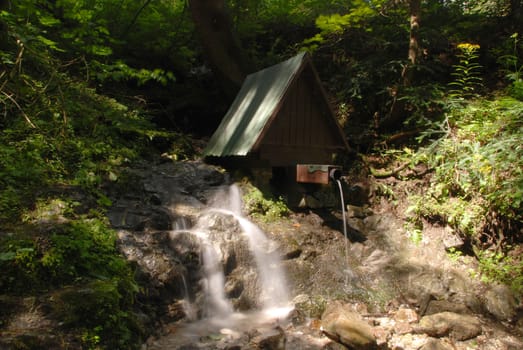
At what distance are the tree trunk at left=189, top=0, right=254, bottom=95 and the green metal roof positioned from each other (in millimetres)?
1955

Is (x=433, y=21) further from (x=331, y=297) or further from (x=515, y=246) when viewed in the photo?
(x=331, y=297)

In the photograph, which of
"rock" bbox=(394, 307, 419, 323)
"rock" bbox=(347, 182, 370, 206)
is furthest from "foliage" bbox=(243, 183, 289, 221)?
"rock" bbox=(394, 307, 419, 323)

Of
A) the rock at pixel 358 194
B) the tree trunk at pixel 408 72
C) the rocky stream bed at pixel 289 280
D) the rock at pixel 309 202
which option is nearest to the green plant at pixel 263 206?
the rocky stream bed at pixel 289 280

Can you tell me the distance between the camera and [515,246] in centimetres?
683

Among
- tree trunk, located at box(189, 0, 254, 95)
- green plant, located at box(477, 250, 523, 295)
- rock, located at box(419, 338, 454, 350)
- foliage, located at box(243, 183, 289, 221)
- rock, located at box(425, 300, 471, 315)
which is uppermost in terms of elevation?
tree trunk, located at box(189, 0, 254, 95)

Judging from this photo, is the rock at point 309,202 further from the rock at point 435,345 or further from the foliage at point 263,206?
the rock at point 435,345

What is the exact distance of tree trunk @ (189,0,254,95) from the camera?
1129cm

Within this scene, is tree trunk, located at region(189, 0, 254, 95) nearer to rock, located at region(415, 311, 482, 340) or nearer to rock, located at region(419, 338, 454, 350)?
rock, located at region(415, 311, 482, 340)

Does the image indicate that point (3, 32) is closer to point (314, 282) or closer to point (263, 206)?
point (263, 206)

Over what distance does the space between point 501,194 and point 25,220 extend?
7557 millimetres

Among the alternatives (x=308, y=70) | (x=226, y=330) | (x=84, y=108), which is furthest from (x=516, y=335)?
(x=84, y=108)

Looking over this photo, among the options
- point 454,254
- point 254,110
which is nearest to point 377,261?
point 454,254

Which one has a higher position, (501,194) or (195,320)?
(501,194)

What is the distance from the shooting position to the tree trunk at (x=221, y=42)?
11.3m
